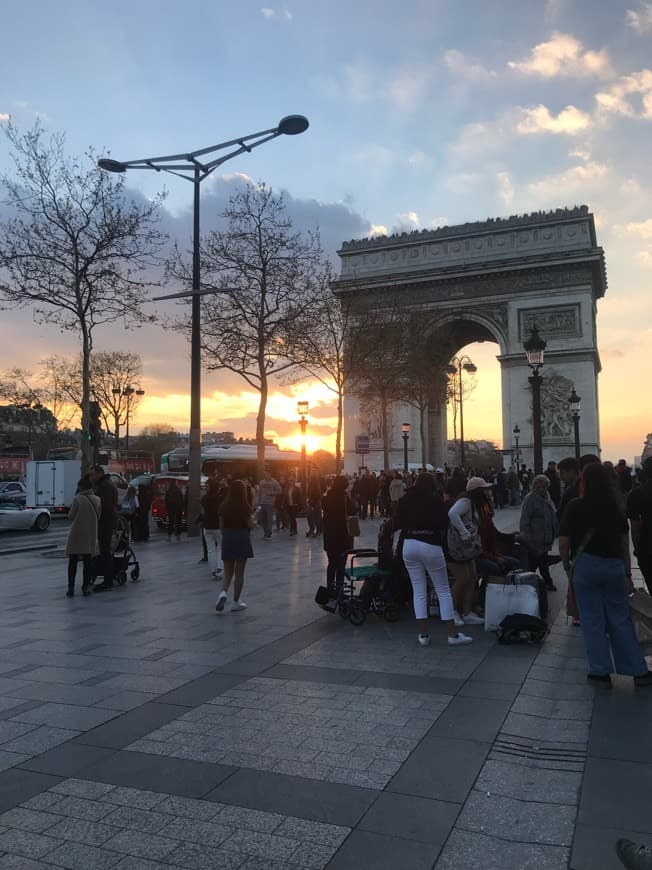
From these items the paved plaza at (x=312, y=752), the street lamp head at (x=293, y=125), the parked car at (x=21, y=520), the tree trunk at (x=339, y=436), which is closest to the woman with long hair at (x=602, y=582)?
the paved plaza at (x=312, y=752)

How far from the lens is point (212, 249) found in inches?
1078

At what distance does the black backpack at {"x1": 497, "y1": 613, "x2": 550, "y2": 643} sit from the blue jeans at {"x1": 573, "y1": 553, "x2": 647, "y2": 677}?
5.00ft

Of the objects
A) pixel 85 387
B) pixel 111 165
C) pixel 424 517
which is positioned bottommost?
pixel 424 517

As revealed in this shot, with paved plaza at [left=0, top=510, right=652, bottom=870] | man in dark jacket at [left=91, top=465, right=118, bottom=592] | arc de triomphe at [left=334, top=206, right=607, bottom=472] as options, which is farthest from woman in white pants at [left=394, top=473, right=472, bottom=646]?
arc de triomphe at [left=334, top=206, right=607, bottom=472]

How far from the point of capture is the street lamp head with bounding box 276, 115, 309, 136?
16.4 m

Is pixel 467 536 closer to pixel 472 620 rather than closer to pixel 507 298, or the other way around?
pixel 472 620

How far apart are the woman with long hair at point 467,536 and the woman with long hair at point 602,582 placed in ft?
6.55

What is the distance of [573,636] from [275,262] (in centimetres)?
2158

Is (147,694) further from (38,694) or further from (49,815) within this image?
(49,815)

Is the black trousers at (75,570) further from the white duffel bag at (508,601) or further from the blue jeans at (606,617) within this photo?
the blue jeans at (606,617)

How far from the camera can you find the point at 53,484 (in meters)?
35.0

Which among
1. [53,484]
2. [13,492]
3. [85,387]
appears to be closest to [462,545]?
[85,387]

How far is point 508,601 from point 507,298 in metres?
46.7

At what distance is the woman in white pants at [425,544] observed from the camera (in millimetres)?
7613
